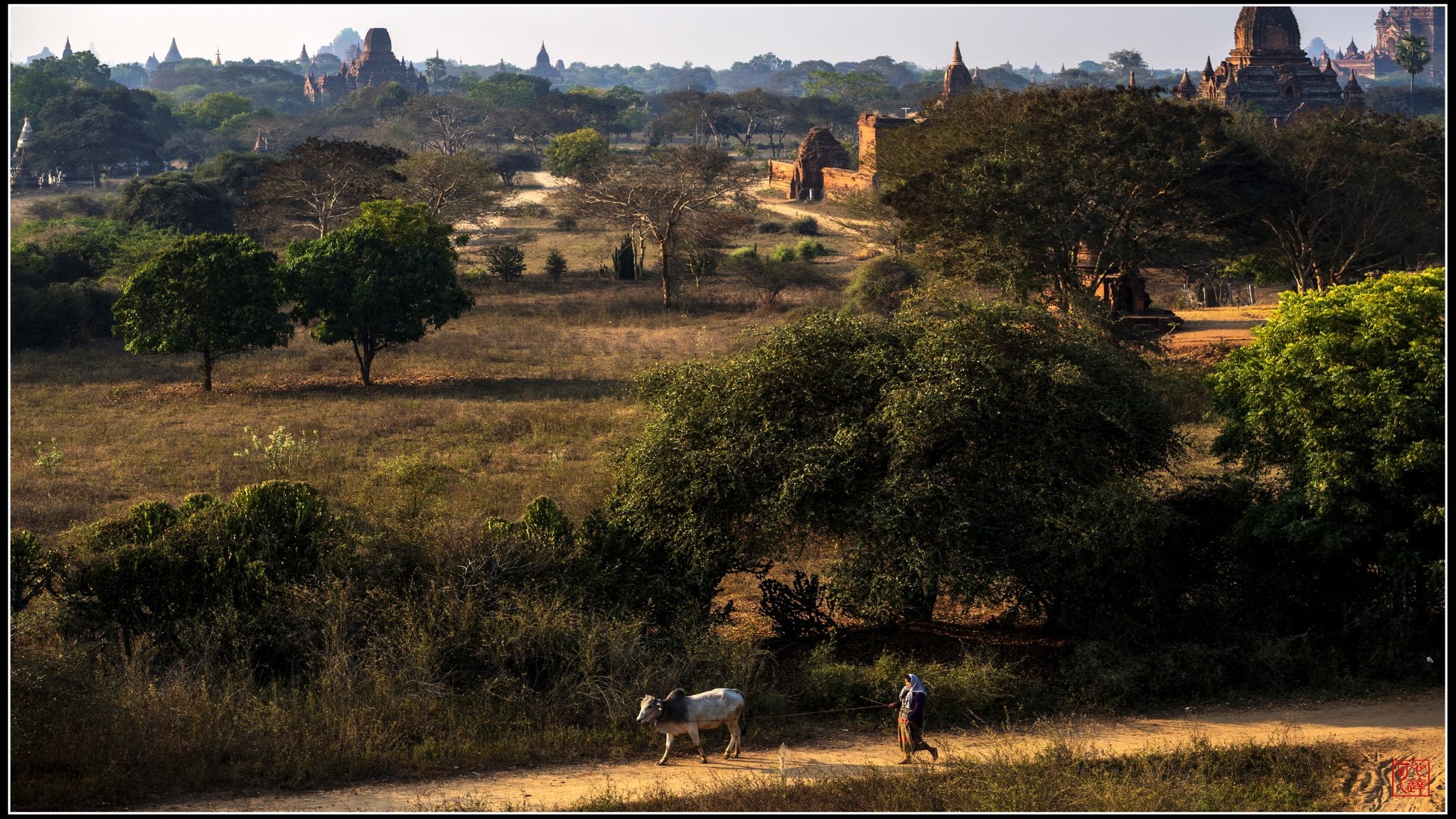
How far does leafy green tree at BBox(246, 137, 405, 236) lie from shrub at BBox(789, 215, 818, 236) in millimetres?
18946

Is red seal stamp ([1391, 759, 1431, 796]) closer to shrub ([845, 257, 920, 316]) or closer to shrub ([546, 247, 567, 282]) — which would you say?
shrub ([845, 257, 920, 316])

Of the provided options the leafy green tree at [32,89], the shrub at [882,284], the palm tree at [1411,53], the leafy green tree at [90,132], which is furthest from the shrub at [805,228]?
the palm tree at [1411,53]

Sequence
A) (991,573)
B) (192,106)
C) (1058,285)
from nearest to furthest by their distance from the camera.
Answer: (991,573), (1058,285), (192,106)

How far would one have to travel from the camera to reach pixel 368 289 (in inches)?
1079

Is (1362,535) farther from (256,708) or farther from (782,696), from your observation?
(256,708)

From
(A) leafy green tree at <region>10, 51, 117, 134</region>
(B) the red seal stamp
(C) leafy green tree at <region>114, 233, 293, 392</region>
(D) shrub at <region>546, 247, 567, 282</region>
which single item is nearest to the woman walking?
(B) the red seal stamp

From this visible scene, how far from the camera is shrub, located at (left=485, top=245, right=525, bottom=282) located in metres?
42.3

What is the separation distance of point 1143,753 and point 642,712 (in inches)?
160

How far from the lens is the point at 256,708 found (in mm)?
10727

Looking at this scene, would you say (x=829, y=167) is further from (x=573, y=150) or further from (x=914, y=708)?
(x=914, y=708)

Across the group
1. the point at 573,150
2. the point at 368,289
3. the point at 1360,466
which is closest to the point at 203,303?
the point at 368,289

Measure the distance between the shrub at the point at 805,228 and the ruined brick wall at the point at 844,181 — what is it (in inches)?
80.7

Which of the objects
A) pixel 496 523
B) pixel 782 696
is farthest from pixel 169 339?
pixel 782 696

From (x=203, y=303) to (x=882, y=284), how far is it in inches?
650
